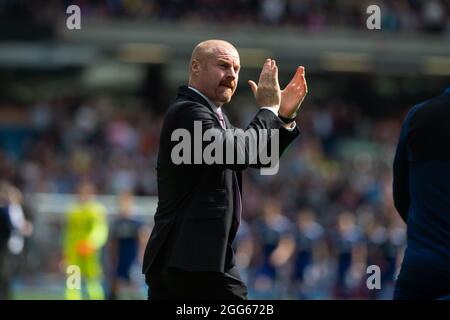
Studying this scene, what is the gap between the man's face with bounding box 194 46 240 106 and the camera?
19.4ft

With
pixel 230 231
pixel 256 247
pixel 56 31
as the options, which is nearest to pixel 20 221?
pixel 256 247

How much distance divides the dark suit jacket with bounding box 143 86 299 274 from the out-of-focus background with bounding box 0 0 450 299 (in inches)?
473

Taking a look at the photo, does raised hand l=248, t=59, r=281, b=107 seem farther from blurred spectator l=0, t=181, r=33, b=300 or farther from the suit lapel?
blurred spectator l=0, t=181, r=33, b=300

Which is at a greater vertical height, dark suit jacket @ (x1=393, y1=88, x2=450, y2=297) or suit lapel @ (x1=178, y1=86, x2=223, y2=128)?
suit lapel @ (x1=178, y1=86, x2=223, y2=128)

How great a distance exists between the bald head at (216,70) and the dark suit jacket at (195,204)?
3.3 inches

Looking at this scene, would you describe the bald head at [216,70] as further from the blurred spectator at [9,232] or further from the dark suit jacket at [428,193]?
the blurred spectator at [9,232]

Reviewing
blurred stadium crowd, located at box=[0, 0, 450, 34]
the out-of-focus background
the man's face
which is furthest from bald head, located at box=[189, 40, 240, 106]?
blurred stadium crowd, located at box=[0, 0, 450, 34]

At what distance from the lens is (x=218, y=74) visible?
5.92 metres

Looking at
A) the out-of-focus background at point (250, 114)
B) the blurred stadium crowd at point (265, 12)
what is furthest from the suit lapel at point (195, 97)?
the blurred stadium crowd at point (265, 12)

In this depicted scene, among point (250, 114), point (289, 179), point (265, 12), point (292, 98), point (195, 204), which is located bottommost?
point (289, 179)

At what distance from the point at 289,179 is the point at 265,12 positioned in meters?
7.01

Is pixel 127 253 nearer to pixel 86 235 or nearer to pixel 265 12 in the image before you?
pixel 86 235

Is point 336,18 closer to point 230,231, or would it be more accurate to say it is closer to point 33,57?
point 33,57

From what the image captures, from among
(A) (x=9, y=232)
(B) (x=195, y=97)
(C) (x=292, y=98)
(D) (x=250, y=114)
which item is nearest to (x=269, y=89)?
(C) (x=292, y=98)
